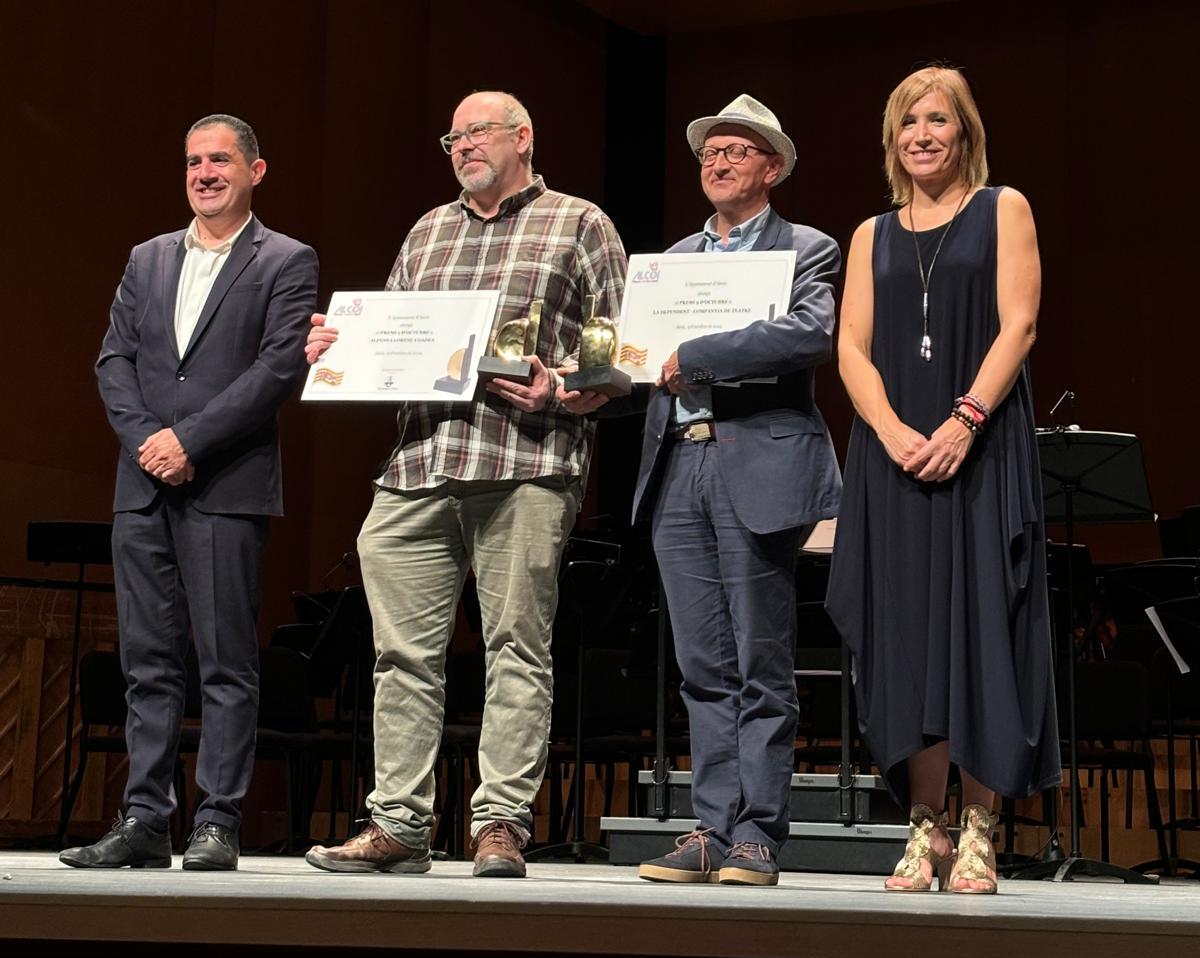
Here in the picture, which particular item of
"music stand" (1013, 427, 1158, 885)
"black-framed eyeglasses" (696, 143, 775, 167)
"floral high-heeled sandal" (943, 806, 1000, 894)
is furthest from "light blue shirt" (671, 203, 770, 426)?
"music stand" (1013, 427, 1158, 885)

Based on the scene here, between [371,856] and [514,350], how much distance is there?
979 millimetres

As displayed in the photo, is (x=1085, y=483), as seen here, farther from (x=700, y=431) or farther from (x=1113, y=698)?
(x=700, y=431)

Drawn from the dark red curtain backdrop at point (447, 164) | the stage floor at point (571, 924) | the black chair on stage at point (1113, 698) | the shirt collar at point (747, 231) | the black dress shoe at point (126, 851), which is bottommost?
the black dress shoe at point (126, 851)

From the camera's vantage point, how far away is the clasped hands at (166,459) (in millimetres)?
3211

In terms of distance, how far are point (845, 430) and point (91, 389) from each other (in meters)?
4.31

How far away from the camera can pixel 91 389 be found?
730 centimetres

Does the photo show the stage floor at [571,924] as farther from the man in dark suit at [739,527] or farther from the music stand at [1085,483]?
the music stand at [1085,483]

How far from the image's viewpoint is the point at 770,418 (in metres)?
3.12

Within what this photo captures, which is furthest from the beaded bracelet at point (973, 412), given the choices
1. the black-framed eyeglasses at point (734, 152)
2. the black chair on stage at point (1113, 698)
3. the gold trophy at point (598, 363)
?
the black chair on stage at point (1113, 698)

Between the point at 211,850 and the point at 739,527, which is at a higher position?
the point at 739,527

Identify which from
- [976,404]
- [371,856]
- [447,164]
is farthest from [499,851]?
[447,164]

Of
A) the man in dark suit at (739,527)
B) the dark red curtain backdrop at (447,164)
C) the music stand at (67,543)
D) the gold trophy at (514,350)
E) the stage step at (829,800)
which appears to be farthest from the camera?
the dark red curtain backdrop at (447,164)

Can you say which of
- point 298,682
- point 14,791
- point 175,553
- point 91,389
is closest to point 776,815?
point 175,553

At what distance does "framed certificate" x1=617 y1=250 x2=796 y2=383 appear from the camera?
313 centimetres
